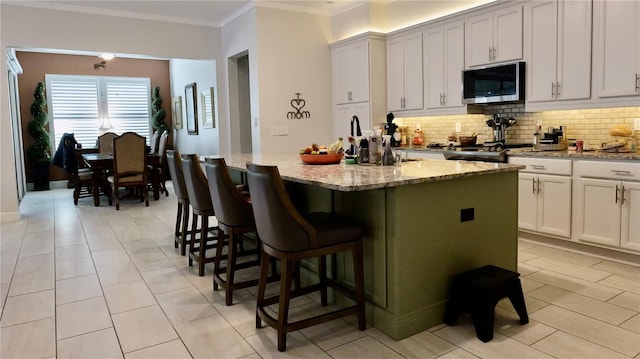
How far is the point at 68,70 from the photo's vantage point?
9.35 metres

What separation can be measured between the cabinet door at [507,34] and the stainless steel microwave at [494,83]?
0.10 meters

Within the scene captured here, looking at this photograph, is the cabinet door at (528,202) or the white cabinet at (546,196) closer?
the white cabinet at (546,196)

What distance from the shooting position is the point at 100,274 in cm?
363

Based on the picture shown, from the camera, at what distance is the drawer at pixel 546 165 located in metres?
3.85

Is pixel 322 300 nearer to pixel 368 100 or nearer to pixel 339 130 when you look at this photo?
pixel 368 100

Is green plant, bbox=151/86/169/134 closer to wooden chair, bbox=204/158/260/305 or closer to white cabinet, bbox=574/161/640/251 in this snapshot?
wooden chair, bbox=204/158/260/305

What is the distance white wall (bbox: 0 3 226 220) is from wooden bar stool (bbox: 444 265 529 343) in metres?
5.74

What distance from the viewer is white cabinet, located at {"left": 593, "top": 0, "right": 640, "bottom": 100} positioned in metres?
3.61

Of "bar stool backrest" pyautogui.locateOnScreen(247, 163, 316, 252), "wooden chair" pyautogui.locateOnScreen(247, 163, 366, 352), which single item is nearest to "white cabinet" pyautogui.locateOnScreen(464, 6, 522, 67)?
"wooden chair" pyautogui.locateOnScreen(247, 163, 366, 352)

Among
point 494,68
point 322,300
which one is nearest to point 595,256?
point 494,68

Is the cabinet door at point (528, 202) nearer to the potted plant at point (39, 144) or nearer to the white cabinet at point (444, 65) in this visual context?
the white cabinet at point (444, 65)

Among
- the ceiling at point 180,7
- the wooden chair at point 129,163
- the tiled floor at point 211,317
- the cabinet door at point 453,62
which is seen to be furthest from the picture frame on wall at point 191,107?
the cabinet door at point 453,62

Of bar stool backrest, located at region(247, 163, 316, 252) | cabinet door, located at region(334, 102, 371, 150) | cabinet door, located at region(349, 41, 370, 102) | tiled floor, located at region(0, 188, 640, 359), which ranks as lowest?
tiled floor, located at region(0, 188, 640, 359)

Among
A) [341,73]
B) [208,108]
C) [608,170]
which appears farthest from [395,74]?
[208,108]
